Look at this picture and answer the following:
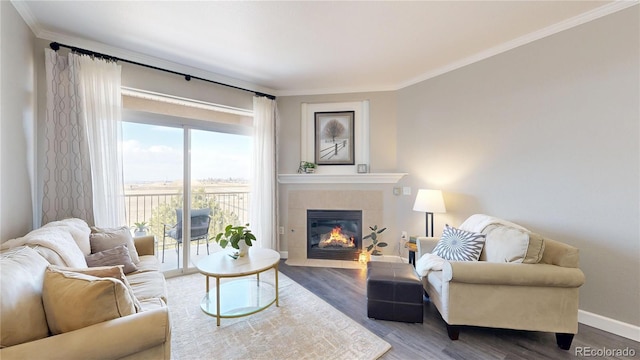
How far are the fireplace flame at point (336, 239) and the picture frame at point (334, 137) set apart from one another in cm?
110

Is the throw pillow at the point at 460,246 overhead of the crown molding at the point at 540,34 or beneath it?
beneath

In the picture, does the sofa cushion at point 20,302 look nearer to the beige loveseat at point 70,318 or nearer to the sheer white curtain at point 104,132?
the beige loveseat at point 70,318

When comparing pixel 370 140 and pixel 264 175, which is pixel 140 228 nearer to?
pixel 264 175

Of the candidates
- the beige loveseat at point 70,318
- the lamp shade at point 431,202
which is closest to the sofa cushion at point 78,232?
the beige loveseat at point 70,318

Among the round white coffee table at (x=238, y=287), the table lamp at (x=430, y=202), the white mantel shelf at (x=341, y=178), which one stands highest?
the white mantel shelf at (x=341, y=178)

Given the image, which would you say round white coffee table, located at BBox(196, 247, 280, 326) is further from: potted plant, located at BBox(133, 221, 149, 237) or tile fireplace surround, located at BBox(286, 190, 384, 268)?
potted plant, located at BBox(133, 221, 149, 237)

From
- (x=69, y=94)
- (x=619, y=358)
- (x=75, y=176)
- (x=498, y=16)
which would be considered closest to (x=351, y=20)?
(x=498, y=16)

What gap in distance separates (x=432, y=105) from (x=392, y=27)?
1.37 m

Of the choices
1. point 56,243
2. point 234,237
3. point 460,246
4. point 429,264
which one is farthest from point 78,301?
point 460,246

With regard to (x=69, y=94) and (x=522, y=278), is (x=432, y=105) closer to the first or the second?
(x=522, y=278)

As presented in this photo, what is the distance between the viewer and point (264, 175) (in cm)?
357

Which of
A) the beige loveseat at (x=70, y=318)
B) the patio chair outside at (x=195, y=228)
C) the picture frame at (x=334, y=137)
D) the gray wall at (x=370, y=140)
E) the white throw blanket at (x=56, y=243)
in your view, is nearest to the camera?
the beige loveseat at (x=70, y=318)

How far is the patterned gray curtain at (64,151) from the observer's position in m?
2.20

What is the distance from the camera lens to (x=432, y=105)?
321cm
